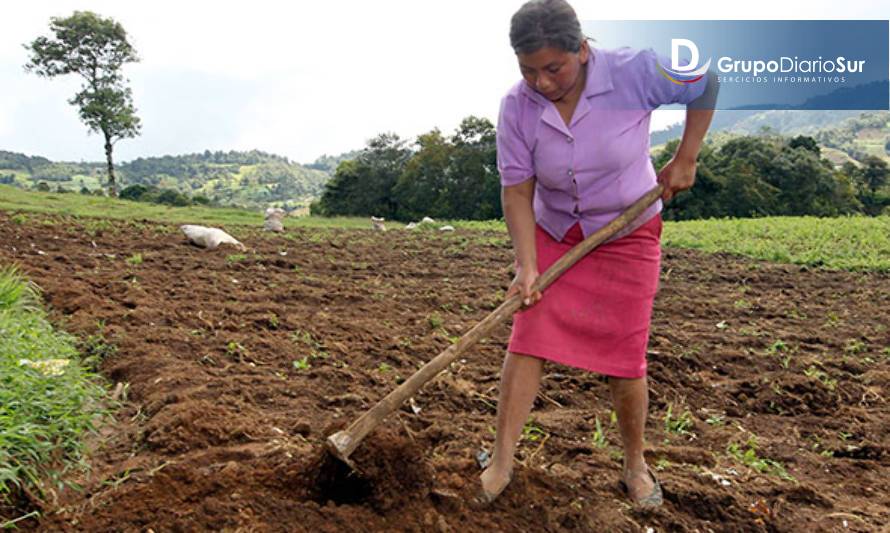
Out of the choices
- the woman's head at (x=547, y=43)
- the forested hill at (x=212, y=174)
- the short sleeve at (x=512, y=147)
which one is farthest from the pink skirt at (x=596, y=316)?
the forested hill at (x=212, y=174)

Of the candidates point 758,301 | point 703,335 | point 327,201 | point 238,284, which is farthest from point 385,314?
point 327,201

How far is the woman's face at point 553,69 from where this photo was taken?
210 cm

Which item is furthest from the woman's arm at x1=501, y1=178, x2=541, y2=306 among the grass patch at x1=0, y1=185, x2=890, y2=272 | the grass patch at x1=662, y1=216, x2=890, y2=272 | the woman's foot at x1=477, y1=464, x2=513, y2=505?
the grass patch at x1=662, y1=216, x2=890, y2=272

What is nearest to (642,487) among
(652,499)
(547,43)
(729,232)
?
(652,499)

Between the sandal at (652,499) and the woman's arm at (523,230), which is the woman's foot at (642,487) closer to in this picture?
the sandal at (652,499)

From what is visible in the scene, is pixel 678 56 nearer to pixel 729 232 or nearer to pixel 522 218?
pixel 522 218

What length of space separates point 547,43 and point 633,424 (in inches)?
52.7

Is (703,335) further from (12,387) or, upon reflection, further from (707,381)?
(12,387)

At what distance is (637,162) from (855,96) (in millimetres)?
3034

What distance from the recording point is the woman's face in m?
2.10

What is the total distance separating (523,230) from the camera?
240cm

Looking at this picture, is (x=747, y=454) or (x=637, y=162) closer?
(x=637, y=162)

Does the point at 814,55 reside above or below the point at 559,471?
above

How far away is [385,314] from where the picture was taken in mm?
5895
